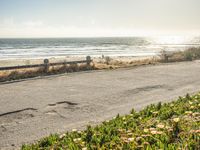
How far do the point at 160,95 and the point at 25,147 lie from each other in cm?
747

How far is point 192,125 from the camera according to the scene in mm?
4828

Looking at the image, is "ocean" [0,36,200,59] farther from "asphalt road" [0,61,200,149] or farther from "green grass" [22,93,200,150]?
"green grass" [22,93,200,150]

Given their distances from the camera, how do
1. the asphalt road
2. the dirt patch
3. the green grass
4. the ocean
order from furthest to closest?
the ocean → the dirt patch → the asphalt road → the green grass

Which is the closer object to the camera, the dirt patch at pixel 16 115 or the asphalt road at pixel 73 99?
the asphalt road at pixel 73 99

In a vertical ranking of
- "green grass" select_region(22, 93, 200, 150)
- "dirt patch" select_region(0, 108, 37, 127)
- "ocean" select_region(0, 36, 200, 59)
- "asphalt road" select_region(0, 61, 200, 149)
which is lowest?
"ocean" select_region(0, 36, 200, 59)

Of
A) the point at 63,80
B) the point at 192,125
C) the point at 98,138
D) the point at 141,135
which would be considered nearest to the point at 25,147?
the point at 98,138

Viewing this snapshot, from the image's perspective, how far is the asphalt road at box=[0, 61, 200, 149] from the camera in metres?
7.78

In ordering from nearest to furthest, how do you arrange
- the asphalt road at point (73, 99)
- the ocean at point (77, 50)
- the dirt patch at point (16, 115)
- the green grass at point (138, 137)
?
1. the green grass at point (138, 137)
2. the asphalt road at point (73, 99)
3. the dirt patch at point (16, 115)
4. the ocean at point (77, 50)

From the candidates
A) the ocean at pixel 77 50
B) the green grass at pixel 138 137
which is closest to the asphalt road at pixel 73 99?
the green grass at pixel 138 137

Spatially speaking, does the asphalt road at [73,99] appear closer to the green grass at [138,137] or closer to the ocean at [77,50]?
the green grass at [138,137]

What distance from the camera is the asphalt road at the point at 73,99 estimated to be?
25.5ft

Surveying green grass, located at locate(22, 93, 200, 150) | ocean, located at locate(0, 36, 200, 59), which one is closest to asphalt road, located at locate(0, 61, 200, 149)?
green grass, located at locate(22, 93, 200, 150)

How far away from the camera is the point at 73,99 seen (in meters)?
11.0

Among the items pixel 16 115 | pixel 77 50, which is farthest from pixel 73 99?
pixel 77 50
